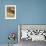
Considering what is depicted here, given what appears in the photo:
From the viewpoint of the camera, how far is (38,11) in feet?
13.7

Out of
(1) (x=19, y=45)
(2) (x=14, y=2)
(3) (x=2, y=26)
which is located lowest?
(1) (x=19, y=45)

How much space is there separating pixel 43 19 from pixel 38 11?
30 cm

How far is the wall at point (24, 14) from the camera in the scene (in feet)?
13.7

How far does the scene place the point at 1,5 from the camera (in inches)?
164

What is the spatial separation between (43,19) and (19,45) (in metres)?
1.12

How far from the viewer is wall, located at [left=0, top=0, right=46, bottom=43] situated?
417cm

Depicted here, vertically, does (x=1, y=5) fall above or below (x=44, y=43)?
above

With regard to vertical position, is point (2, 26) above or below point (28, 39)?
above

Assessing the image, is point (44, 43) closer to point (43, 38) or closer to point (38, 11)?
point (43, 38)

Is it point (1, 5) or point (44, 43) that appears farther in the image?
point (1, 5)

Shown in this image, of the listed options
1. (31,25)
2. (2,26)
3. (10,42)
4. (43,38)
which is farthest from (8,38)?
(43,38)

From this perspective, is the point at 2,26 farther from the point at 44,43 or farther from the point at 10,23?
the point at 44,43

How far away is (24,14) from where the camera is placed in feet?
13.7

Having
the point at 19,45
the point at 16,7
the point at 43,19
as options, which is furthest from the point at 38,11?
the point at 19,45
